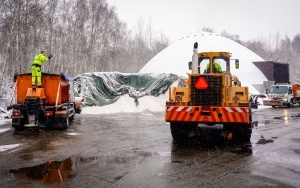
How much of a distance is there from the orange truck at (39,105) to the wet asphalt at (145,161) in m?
1.10

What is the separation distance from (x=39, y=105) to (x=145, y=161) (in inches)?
261

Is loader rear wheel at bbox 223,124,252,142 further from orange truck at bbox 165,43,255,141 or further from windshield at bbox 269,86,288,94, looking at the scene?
windshield at bbox 269,86,288,94

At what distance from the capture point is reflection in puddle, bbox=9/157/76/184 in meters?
5.70

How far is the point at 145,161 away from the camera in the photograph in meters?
7.14

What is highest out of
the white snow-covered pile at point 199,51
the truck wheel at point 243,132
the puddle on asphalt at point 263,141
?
the white snow-covered pile at point 199,51

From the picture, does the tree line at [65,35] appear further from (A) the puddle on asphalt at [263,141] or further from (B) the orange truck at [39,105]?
(A) the puddle on asphalt at [263,141]

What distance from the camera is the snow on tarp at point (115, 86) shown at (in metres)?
22.9

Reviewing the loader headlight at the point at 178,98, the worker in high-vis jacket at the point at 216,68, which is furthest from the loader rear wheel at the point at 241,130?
the worker in high-vis jacket at the point at 216,68

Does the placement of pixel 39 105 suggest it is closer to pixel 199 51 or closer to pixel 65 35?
pixel 65 35

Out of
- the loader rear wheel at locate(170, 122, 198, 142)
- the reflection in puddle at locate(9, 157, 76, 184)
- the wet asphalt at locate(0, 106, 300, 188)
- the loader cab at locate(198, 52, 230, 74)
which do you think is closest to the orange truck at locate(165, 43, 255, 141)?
the loader rear wheel at locate(170, 122, 198, 142)

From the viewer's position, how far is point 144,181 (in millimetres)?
5523

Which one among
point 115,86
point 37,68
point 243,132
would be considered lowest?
point 243,132

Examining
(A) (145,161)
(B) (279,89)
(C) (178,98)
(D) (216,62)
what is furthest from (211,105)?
(B) (279,89)

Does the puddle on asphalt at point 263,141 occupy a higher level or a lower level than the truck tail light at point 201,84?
lower
